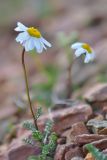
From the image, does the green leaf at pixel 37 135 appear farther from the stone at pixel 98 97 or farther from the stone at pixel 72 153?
the stone at pixel 98 97

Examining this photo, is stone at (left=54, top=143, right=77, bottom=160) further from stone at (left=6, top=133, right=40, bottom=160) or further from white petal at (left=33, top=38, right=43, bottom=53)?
white petal at (left=33, top=38, right=43, bottom=53)

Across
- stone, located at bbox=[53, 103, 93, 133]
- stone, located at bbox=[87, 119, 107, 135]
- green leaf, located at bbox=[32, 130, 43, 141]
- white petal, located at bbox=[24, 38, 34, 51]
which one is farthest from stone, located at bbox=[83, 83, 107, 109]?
white petal, located at bbox=[24, 38, 34, 51]

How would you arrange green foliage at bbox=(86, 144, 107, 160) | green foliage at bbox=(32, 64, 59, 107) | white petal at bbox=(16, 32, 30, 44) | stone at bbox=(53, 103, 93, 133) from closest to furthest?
green foliage at bbox=(86, 144, 107, 160) < white petal at bbox=(16, 32, 30, 44) < stone at bbox=(53, 103, 93, 133) < green foliage at bbox=(32, 64, 59, 107)

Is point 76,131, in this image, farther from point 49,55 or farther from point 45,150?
point 49,55

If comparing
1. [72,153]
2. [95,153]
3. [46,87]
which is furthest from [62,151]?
[46,87]

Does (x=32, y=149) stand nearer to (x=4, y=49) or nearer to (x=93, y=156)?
(x=93, y=156)

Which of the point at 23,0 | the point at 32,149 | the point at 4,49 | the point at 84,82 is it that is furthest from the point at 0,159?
the point at 23,0
